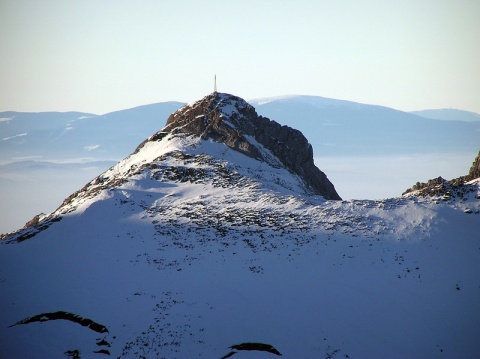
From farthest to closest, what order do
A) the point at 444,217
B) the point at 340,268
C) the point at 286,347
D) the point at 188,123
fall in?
the point at 188,123 < the point at 444,217 < the point at 340,268 < the point at 286,347

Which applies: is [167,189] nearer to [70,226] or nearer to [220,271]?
[70,226]

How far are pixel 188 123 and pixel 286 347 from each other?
2062 inches

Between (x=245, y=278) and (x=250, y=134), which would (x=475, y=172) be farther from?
(x=245, y=278)

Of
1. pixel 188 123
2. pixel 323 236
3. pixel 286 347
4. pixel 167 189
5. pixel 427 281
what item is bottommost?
pixel 286 347

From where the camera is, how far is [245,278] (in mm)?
35906

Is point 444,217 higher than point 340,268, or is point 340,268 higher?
point 444,217

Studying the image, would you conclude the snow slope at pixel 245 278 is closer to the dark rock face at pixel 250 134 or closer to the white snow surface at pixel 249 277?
the white snow surface at pixel 249 277

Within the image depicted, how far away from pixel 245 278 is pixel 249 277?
1.12 feet

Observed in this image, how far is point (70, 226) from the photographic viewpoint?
47.4 meters

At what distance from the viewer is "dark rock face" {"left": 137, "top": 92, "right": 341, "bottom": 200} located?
68.9m

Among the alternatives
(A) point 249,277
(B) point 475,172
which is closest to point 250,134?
(B) point 475,172

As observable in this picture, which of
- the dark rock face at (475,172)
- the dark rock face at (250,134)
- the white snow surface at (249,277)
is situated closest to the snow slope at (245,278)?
the white snow surface at (249,277)

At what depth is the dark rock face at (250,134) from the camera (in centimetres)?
6888

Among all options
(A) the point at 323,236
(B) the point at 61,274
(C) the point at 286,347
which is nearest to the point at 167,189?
(B) the point at 61,274
